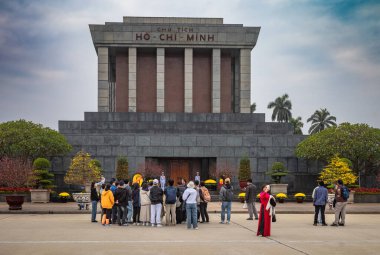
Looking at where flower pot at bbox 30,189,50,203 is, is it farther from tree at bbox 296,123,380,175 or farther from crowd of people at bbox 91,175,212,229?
tree at bbox 296,123,380,175

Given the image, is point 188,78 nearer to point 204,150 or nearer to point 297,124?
point 204,150

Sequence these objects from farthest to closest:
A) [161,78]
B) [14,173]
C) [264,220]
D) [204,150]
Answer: [161,78], [204,150], [14,173], [264,220]

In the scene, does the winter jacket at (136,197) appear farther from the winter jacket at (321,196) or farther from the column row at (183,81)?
the column row at (183,81)

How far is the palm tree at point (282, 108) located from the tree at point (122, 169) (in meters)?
86.4

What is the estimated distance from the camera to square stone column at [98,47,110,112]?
5572 cm

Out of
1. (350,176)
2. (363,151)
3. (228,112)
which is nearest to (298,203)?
(350,176)

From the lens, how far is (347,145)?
43.6m

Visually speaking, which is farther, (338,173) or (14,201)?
(338,173)

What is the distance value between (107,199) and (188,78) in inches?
1322

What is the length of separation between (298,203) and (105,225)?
2003cm

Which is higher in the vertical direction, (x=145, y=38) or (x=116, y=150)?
(x=145, y=38)

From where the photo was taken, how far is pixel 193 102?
57.4m

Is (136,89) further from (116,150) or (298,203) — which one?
(298,203)

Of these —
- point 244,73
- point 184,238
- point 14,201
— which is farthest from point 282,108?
point 184,238
